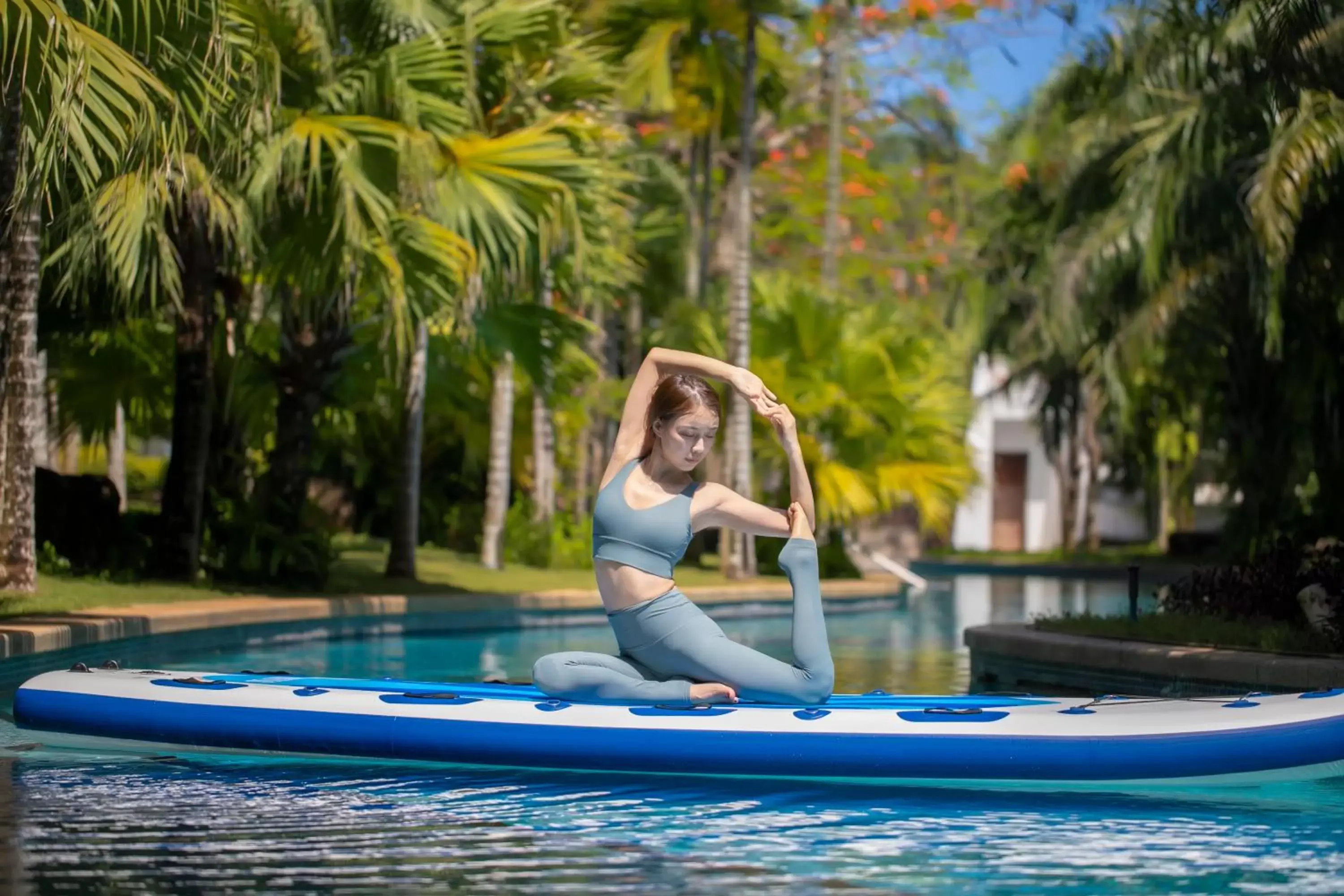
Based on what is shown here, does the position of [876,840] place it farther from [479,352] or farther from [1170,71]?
[1170,71]

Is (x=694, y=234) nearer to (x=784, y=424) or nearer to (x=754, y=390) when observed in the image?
(x=784, y=424)

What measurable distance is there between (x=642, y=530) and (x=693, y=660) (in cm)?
65

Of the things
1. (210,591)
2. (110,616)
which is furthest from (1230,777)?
(210,591)

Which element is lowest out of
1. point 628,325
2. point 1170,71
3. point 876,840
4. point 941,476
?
point 876,840

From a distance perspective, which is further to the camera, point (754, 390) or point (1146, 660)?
point (1146, 660)

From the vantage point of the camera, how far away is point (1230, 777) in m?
7.42

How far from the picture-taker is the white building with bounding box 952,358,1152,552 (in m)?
47.1

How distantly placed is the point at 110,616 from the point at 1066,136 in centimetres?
1806

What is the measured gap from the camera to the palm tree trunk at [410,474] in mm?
19625

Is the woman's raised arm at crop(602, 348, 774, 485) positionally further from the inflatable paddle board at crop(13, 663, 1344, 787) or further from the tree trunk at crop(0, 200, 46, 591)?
the tree trunk at crop(0, 200, 46, 591)

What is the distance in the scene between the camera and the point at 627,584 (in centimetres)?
756

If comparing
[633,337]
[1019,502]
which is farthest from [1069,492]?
[633,337]

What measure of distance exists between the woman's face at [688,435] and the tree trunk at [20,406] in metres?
8.04

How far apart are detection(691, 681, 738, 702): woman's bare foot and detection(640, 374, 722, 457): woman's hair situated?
44.2 inches
